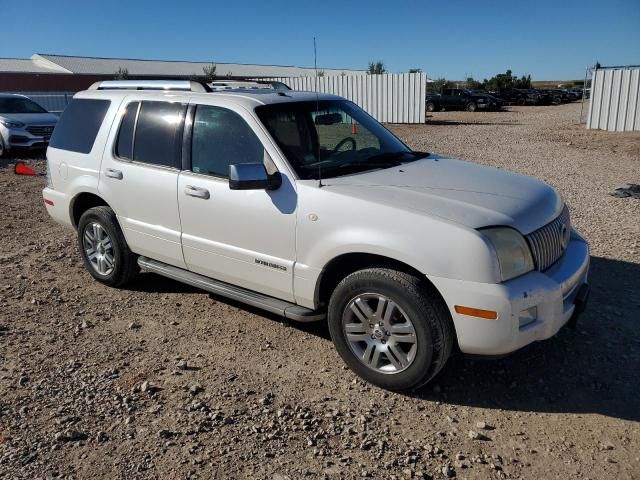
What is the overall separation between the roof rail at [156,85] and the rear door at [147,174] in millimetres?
179

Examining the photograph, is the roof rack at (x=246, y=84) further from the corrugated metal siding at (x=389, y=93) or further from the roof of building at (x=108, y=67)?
the roof of building at (x=108, y=67)

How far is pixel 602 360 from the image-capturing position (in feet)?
13.4

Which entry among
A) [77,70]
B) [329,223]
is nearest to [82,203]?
[329,223]

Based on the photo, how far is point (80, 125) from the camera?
5.71 meters

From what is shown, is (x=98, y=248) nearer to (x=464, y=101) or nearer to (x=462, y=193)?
(x=462, y=193)

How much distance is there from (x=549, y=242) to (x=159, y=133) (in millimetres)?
3262

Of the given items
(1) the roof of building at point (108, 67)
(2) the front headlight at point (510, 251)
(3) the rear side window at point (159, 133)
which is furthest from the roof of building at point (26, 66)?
(2) the front headlight at point (510, 251)

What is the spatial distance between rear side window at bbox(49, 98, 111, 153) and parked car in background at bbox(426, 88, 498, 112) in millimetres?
33301

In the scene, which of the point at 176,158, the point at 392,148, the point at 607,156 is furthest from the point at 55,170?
the point at 607,156

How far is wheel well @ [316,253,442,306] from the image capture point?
3645 mm

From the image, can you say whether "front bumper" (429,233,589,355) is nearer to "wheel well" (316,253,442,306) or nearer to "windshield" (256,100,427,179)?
"wheel well" (316,253,442,306)

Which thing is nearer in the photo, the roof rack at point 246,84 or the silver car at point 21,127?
the roof rack at point 246,84

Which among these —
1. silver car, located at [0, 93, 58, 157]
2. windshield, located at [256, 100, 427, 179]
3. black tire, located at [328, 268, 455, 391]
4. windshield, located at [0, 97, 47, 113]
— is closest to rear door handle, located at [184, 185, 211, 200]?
windshield, located at [256, 100, 427, 179]

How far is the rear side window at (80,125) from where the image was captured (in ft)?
18.1
